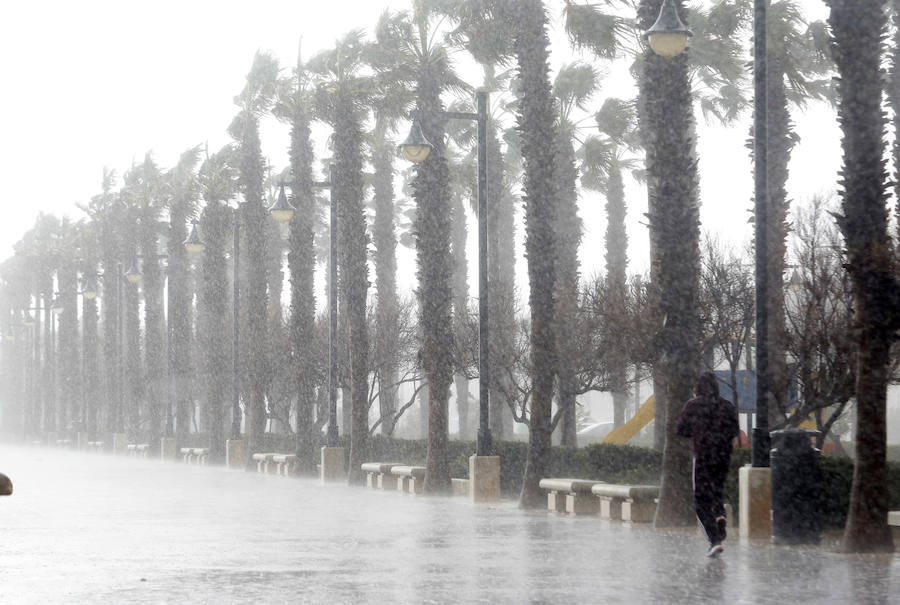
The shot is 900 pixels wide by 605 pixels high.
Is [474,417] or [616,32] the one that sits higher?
[616,32]

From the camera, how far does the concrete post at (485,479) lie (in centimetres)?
2692

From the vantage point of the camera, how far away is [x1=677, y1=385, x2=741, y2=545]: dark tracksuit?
612 inches

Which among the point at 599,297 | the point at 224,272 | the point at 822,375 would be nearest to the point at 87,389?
the point at 224,272

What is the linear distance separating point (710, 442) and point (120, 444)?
5796cm

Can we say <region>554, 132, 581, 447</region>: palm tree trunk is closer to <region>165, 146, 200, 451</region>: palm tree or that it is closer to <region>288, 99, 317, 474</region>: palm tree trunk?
<region>288, 99, 317, 474</region>: palm tree trunk

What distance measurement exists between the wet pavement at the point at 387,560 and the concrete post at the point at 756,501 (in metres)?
0.25

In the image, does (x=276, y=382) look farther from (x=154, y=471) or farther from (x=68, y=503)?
(x=68, y=503)

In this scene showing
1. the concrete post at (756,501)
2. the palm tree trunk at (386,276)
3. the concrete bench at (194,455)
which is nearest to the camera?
the concrete post at (756,501)

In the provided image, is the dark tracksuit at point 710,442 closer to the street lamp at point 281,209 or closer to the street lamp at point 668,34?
the street lamp at point 668,34

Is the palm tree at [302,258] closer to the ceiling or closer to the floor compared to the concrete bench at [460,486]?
closer to the ceiling

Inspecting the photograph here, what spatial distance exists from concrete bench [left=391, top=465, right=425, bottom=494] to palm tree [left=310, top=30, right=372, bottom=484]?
3375mm

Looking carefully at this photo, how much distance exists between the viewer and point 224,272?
55.6 meters

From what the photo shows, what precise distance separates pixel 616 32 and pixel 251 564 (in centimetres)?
1918

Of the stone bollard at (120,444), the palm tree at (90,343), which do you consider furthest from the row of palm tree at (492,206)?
the palm tree at (90,343)
